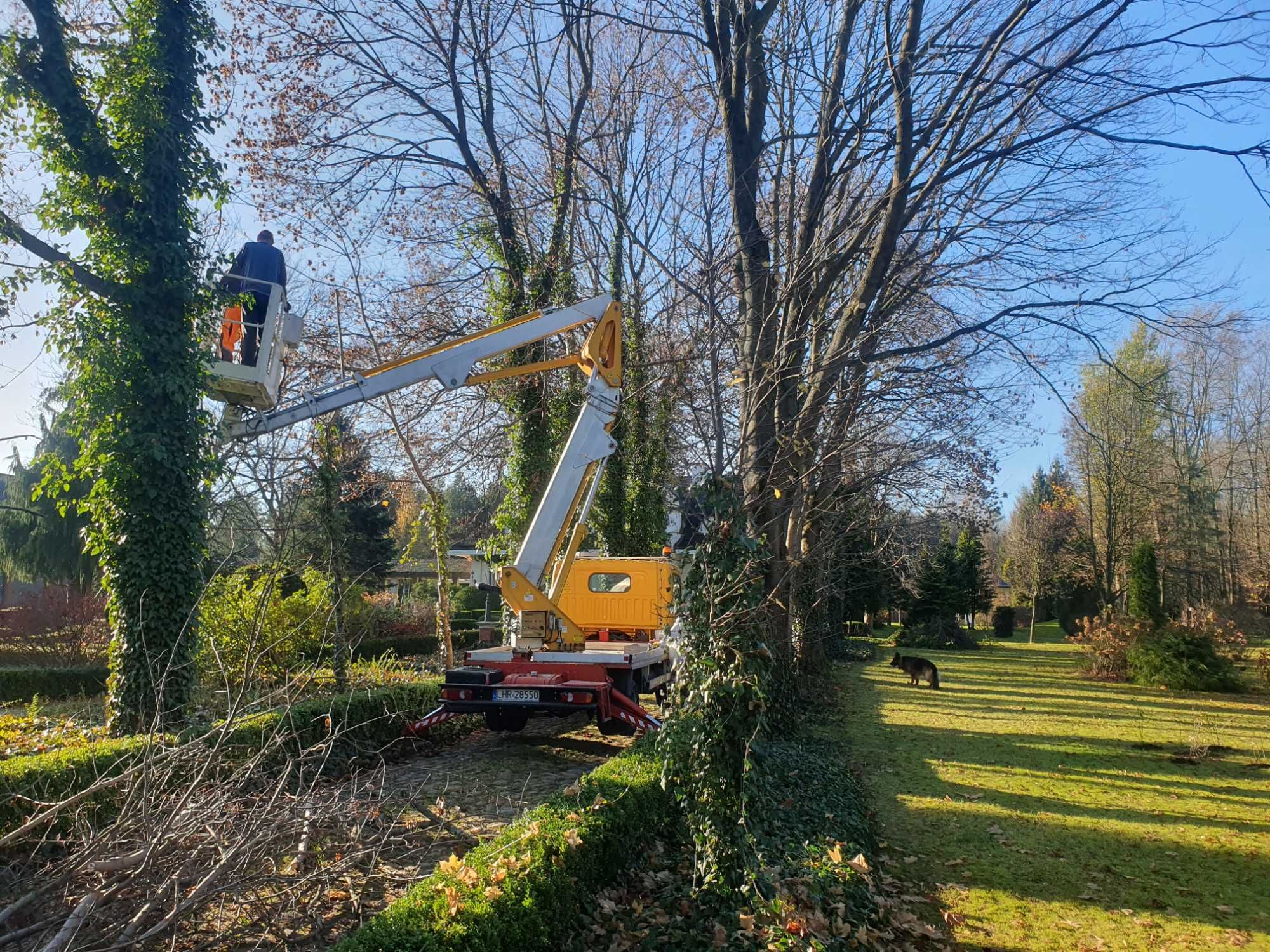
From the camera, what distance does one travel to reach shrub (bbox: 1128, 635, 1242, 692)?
17.1 meters

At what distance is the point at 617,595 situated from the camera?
1258cm

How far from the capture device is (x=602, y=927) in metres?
4.44

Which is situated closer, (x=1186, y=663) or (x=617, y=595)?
(x=617, y=595)

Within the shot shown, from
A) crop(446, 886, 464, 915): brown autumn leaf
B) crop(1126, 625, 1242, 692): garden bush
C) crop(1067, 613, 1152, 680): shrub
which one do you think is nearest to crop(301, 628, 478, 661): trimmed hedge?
crop(446, 886, 464, 915): brown autumn leaf

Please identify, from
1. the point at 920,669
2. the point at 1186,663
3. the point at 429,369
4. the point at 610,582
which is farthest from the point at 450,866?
the point at 1186,663

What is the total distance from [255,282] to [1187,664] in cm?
1951

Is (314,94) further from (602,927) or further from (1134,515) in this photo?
(1134,515)

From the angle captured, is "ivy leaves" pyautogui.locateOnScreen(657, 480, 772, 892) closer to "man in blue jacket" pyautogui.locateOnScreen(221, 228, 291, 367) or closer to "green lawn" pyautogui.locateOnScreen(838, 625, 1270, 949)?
"green lawn" pyautogui.locateOnScreen(838, 625, 1270, 949)

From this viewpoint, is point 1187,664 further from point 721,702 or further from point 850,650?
point 721,702

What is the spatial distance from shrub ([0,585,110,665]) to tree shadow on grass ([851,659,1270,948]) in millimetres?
16058

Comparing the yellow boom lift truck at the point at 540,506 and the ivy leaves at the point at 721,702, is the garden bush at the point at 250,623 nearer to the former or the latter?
the yellow boom lift truck at the point at 540,506

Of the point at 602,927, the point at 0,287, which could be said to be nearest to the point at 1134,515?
the point at 602,927

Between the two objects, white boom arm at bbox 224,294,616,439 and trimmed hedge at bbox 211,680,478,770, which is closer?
trimmed hedge at bbox 211,680,478,770

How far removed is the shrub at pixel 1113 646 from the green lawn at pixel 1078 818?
12.8 feet
